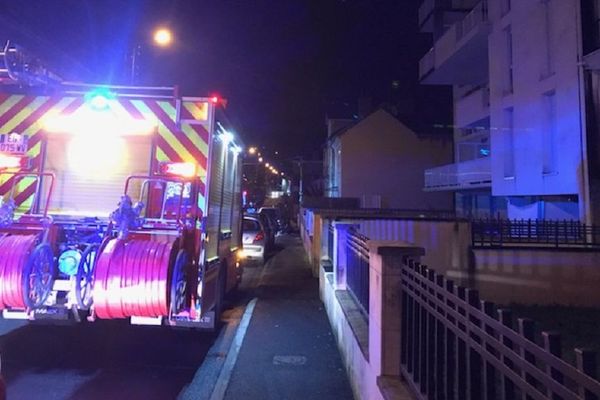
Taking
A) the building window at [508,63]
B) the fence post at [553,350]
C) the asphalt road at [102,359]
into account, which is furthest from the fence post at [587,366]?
the building window at [508,63]

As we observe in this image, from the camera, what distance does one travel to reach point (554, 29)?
13867 mm

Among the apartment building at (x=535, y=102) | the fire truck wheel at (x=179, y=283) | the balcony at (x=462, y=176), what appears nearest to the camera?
the fire truck wheel at (x=179, y=283)

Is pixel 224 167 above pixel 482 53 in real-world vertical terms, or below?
below

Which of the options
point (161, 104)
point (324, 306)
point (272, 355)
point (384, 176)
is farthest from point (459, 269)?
point (384, 176)

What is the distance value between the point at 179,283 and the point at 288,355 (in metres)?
1.97

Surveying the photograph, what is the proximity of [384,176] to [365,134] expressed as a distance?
10.7 ft

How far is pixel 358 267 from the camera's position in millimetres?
5867

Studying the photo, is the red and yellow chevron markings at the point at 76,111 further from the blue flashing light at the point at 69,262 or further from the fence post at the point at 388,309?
the fence post at the point at 388,309

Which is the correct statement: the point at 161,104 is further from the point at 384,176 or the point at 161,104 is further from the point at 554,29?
the point at 384,176

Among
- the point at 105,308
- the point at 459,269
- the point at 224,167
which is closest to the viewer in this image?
the point at 105,308

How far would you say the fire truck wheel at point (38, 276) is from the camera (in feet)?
14.1

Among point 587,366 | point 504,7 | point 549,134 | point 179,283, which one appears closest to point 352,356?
point 179,283

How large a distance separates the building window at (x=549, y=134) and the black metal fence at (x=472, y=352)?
12984 millimetres

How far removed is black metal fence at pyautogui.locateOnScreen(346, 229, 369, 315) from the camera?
208 inches
